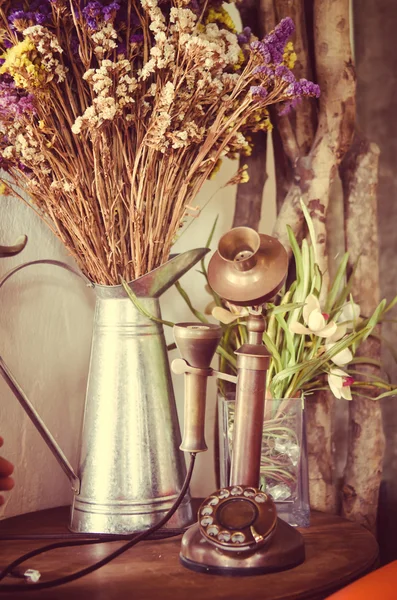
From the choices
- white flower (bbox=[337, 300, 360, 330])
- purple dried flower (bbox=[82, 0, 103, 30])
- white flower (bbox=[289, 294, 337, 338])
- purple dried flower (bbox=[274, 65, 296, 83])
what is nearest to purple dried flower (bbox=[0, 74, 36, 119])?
purple dried flower (bbox=[82, 0, 103, 30])

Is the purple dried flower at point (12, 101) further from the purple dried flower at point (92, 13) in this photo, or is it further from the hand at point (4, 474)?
the hand at point (4, 474)

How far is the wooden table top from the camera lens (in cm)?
80

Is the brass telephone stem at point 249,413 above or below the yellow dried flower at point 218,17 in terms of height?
below

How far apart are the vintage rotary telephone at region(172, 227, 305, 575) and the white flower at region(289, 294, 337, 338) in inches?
7.7

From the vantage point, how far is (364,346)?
1299 millimetres

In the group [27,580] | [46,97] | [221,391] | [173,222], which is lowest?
[27,580]

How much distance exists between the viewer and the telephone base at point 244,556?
0.85 m

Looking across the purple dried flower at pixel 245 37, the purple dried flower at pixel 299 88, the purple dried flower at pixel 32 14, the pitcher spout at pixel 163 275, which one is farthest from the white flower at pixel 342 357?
the purple dried flower at pixel 32 14

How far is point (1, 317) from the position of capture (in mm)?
1172

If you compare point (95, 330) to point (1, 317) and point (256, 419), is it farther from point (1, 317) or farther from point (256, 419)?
point (256, 419)

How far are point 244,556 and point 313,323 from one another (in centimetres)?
39

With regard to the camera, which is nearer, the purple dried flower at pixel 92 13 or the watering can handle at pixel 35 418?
the purple dried flower at pixel 92 13

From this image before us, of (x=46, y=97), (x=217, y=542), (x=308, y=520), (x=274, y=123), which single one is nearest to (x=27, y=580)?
(x=217, y=542)

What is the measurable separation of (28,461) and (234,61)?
73 cm
